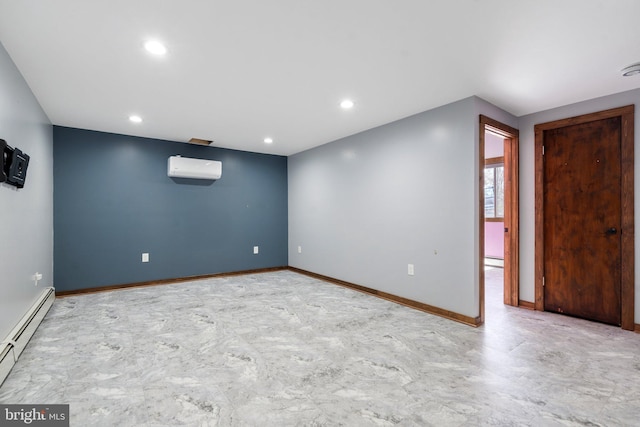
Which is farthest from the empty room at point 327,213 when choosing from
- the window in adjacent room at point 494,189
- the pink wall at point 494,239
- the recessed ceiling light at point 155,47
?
the window in adjacent room at point 494,189

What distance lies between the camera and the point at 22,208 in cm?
270

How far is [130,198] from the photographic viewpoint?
183 inches

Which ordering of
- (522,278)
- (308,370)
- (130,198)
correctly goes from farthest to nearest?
(130,198), (522,278), (308,370)

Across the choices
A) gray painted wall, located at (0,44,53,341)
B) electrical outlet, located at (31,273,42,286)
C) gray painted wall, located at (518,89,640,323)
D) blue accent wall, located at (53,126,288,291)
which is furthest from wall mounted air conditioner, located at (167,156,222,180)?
gray painted wall, located at (518,89,640,323)

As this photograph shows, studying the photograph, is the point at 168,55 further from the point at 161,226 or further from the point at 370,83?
the point at 161,226

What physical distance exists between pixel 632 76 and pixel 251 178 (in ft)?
16.6

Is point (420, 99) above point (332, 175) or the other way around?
above

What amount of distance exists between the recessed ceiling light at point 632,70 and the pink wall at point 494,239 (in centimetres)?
419

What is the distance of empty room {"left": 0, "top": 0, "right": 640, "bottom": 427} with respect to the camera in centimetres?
185

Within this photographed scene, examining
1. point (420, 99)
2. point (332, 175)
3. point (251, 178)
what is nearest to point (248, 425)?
point (420, 99)

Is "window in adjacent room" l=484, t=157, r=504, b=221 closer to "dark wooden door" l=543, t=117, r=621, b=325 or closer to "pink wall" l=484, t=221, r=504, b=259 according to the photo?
"pink wall" l=484, t=221, r=504, b=259

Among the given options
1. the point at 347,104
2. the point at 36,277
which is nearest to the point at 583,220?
the point at 347,104

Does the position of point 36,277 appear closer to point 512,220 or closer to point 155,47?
point 155,47

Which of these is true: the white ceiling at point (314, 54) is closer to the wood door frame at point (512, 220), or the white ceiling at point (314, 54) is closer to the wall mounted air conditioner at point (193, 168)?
the wood door frame at point (512, 220)
